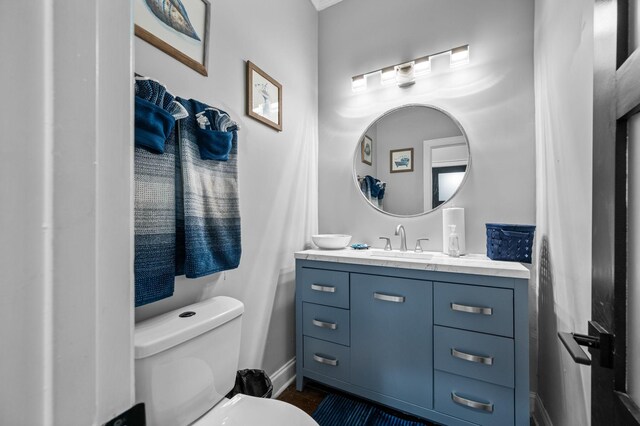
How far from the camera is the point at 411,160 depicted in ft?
6.41

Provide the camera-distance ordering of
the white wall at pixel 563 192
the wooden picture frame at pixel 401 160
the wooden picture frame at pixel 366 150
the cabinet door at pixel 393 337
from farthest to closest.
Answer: the wooden picture frame at pixel 366 150 < the wooden picture frame at pixel 401 160 < the cabinet door at pixel 393 337 < the white wall at pixel 563 192

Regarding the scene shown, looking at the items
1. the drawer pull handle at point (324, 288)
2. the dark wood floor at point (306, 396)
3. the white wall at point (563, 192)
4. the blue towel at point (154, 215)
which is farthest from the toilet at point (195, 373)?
the white wall at point (563, 192)

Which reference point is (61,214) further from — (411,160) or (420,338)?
(411,160)

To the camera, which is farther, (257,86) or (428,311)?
(257,86)

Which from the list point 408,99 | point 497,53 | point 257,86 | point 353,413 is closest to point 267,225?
point 257,86

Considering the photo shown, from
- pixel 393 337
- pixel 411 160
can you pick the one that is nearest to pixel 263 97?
pixel 411 160

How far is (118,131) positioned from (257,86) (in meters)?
1.48

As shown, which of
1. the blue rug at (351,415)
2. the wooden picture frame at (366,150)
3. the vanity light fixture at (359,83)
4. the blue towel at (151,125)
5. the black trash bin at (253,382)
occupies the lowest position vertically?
the blue rug at (351,415)

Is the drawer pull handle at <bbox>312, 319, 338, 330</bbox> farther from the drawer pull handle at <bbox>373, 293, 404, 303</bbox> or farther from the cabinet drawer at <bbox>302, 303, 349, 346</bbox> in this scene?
the drawer pull handle at <bbox>373, 293, 404, 303</bbox>

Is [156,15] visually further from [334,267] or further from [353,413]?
[353,413]

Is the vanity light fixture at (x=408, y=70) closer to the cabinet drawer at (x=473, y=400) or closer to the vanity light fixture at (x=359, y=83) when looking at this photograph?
the vanity light fixture at (x=359, y=83)

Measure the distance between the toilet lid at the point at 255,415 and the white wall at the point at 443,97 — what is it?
4.19 ft

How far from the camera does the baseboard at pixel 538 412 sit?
1.40 m

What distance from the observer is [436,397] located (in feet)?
4.47
